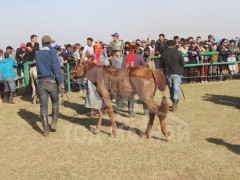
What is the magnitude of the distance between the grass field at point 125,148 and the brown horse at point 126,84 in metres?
0.60

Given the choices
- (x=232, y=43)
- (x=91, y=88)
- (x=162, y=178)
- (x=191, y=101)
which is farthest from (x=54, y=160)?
(x=232, y=43)

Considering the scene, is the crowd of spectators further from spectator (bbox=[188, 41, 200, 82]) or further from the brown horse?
the brown horse

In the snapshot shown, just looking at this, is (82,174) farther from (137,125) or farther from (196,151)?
(137,125)

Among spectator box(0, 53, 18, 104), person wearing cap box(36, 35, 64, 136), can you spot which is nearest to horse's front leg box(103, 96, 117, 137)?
person wearing cap box(36, 35, 64, 136)

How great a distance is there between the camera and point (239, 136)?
7.48 metres

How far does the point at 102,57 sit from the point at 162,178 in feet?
16.5

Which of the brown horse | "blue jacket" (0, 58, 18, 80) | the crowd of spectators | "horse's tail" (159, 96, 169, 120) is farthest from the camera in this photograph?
the crowd of spectators

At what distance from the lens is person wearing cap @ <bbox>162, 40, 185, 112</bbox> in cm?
977

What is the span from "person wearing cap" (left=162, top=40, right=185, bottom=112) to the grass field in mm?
821

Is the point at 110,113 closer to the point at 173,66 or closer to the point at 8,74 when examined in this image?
the point at 173,66

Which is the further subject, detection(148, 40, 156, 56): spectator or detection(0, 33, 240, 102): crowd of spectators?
detection(148, 40, 156, 56): spectator

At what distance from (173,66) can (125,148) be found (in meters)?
3.68

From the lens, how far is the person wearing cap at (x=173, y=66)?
9.77 metres

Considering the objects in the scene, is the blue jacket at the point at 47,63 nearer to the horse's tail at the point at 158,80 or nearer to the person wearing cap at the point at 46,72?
the person wearing cap at the point at 46,72
